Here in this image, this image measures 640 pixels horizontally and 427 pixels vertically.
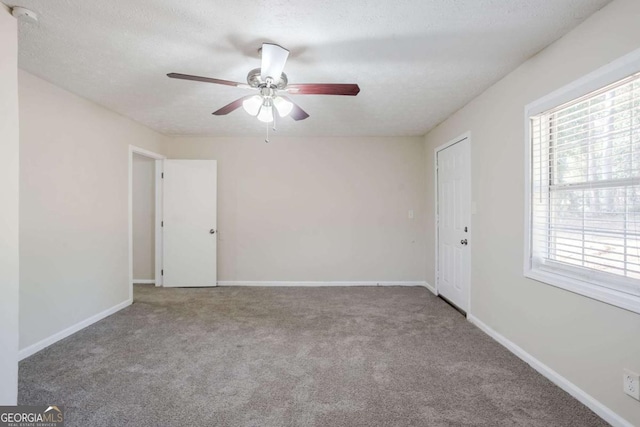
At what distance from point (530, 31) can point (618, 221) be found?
4.19 ft

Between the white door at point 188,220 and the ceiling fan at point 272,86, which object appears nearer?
the ceiling fan at point 272,86

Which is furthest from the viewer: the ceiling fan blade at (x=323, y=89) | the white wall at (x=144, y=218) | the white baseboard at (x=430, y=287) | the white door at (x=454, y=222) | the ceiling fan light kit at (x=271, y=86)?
the white wall at (x=144, y=218)

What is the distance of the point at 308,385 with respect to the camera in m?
1.96

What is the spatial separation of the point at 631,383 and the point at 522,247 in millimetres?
1014

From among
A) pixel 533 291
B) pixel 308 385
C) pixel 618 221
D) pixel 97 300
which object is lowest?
pixel 308 385

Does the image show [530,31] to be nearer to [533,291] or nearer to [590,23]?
[590,23]

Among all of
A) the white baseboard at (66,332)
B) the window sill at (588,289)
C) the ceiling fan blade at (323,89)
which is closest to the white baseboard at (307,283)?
the white baseboard at (66,332)

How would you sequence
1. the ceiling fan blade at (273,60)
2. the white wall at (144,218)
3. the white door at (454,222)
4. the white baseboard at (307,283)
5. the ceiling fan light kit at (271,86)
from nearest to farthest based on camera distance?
the ceiling fan blade at (273,60) < the ceiling fan light kit at (271,86) < the white door at (454,222) < the white baseboard at (307,283) < the white wall at (144,218)

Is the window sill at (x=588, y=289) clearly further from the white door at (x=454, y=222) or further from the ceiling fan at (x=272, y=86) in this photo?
the ceiling fan at (x=272, y=86)

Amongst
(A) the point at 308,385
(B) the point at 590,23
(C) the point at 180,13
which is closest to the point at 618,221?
(B) the point at 590,23

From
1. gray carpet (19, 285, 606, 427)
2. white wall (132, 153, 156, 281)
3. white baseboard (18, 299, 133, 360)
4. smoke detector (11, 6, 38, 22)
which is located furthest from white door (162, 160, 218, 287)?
smoke detector (11, 6, 38, 22)

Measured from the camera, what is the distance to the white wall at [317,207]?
4453mm

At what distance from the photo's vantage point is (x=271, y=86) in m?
2.03

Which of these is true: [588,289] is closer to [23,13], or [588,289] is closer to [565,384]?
[565,384]
